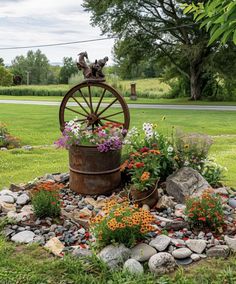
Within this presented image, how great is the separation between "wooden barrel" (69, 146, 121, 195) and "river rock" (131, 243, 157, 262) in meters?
1.57

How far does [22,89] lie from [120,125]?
31149 mm

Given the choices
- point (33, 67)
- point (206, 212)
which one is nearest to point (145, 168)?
point (206, 212)

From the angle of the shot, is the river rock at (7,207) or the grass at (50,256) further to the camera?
the river rock at (7,207)

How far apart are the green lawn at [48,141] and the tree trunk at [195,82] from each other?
1001 centimetres

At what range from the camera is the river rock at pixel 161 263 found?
9.96 ft

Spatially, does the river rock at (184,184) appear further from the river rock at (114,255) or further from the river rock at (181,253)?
the river rock at (114,255)

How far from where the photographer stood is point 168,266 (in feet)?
10.1

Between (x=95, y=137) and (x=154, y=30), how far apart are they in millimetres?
21030

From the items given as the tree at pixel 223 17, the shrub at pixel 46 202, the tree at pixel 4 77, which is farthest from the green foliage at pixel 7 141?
the tree at pixel 4 77

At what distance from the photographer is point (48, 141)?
9797 mm

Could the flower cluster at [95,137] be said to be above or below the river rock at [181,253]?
above

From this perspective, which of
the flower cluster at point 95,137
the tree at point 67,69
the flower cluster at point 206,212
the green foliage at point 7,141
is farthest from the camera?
the tree at point 67,69

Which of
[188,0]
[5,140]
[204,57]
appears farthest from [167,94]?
[5,140]

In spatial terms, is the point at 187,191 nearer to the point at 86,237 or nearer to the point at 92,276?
the point at 86,237
